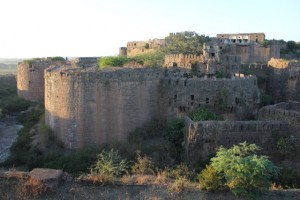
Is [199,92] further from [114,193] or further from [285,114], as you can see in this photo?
[114,193]

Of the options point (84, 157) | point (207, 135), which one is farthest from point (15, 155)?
point (207, 135)

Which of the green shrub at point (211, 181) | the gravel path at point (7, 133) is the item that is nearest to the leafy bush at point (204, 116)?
the green shrub at point (211, 181)

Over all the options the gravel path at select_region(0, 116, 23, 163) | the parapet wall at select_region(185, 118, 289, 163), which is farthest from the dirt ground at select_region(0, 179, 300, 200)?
the gravel path at select_region(0, 116, 23, 163)

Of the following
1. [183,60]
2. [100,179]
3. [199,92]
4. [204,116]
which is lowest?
[100,179]

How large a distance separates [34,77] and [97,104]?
1525 centimetres

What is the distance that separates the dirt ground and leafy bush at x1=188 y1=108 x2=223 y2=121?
6.97 metres

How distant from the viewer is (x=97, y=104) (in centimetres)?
1905

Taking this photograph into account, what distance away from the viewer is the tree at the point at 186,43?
31.3 m

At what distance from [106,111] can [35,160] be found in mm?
4033

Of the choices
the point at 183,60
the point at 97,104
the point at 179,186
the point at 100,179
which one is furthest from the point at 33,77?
the point at 179,186

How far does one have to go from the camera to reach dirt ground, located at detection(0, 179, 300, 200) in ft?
34.8

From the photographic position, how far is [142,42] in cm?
4328

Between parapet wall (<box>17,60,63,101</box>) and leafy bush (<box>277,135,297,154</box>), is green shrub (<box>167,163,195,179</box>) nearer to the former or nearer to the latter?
leafy bush (<box>277,135,297,154</box>)

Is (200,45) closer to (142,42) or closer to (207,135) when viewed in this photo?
(142,42)
